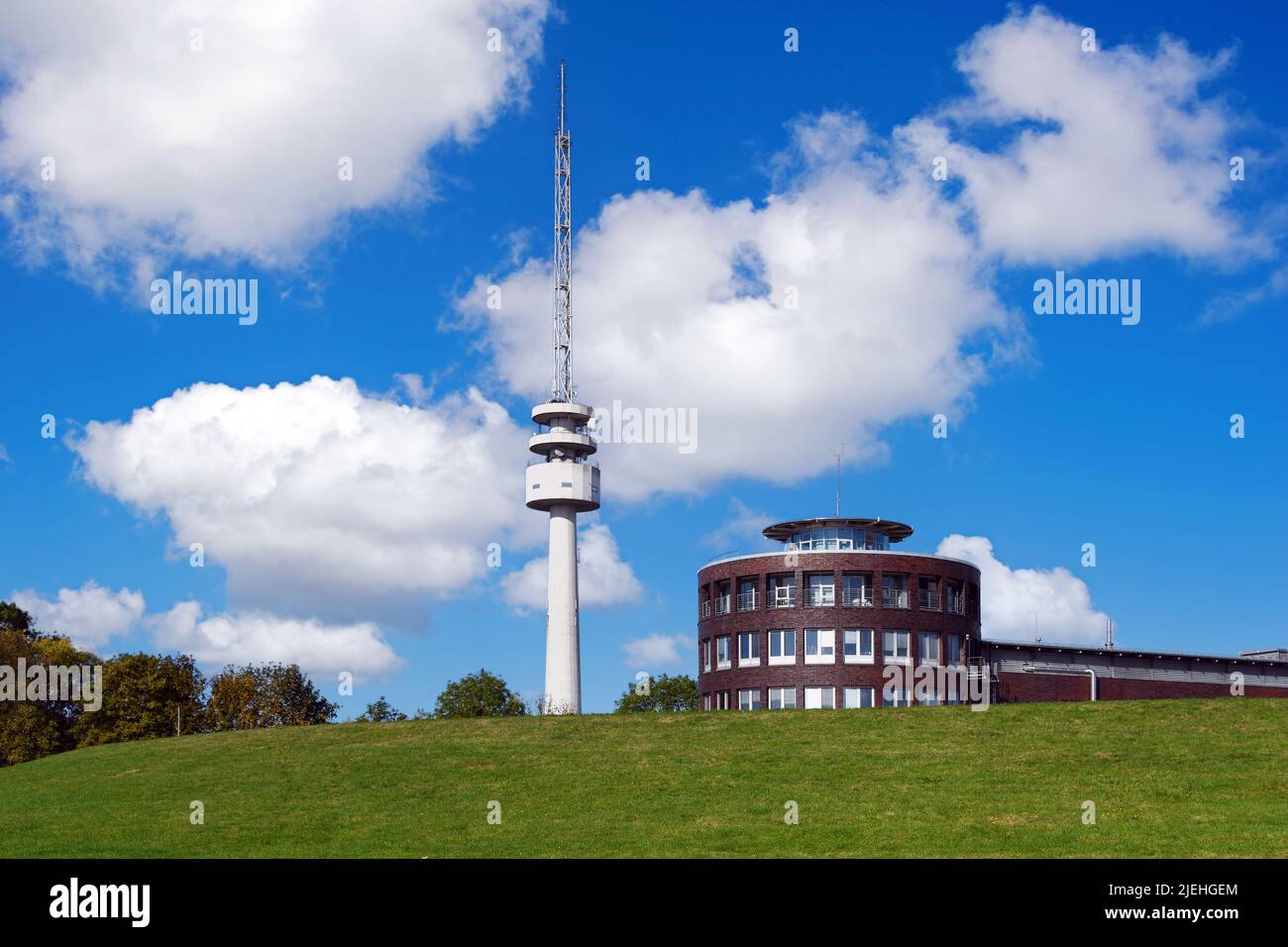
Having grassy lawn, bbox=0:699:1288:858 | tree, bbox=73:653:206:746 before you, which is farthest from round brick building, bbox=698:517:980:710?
tree, bbox=73:653:206:746

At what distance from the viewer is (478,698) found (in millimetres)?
108500

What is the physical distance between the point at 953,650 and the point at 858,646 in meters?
6.38

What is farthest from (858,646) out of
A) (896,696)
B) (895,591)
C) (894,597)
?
(895,591)

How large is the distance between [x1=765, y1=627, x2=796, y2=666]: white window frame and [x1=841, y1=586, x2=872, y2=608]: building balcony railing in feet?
11.1

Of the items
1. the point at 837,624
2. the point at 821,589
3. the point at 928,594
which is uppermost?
the point at 821,589

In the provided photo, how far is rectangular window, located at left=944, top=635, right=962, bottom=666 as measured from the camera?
77500 millimetres

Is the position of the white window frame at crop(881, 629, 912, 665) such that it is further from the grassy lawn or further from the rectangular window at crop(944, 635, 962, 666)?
the grassy lawn

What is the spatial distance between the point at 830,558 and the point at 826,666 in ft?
19.5

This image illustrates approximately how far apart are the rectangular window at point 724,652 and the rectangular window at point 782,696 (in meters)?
3.41

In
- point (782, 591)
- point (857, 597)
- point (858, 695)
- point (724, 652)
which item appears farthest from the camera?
point (724, 652)

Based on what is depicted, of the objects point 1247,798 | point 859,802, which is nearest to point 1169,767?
point 1247,798

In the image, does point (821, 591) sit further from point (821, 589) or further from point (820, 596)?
point (820, 596)

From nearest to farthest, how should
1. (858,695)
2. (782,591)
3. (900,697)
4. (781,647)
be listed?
(858,695), (900,697), (781,647), (782,591)
